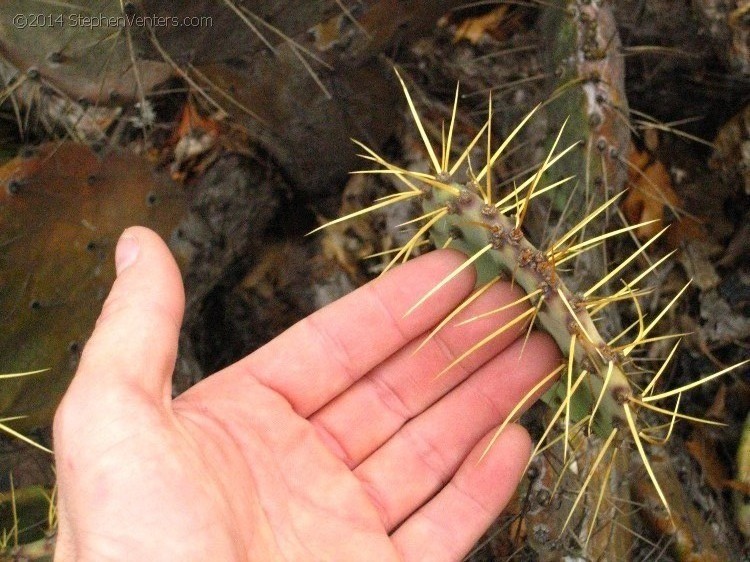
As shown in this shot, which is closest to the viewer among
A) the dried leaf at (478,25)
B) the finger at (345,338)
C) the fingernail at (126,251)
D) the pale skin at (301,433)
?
the pale skin at (301,433)

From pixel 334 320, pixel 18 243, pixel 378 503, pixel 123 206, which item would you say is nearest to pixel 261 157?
pixel 123 206

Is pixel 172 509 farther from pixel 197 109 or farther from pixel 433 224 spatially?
pixel 197 109

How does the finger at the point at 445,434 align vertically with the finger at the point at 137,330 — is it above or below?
below

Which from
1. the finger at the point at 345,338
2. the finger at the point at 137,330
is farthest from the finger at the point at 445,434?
the finger at the point at 137,330

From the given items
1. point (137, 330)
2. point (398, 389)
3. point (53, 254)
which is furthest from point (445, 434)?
point (53, 254)

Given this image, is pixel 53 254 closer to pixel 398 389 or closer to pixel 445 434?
pixel 398 389

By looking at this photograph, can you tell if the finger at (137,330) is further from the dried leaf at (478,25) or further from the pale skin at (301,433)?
the dried leaf at (478,25)
